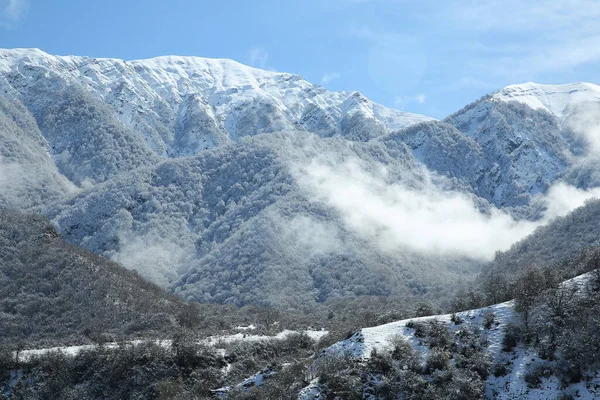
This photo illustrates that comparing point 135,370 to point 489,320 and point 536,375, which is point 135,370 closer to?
point 489,320

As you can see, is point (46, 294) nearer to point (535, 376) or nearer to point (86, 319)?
point (86, 319)

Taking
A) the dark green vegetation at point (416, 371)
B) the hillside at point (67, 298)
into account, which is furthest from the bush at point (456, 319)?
the hillside at point (67, 298)

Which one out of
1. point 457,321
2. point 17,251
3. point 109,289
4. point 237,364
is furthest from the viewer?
point 17,251

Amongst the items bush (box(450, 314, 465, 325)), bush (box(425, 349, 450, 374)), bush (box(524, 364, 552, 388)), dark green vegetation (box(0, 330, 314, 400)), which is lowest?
bush (box(524, 364, 552, 388))

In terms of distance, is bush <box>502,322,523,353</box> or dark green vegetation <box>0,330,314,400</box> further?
dark green vegetation <box>0,330,314,400</box>

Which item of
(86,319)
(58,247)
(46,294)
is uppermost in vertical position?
(58,247)

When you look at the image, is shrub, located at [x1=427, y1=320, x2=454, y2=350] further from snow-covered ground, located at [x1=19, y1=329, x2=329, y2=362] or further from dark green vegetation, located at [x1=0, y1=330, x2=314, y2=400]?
snow-covered ground, located at [x1=19, y1=329, x2=329, y2=362]

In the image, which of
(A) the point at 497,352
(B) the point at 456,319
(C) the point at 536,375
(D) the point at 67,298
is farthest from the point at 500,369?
(D) the point at 67,298

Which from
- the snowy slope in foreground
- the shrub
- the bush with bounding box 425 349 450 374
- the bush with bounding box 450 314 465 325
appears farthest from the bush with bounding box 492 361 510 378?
the bush with bounding box 450 314 465 325

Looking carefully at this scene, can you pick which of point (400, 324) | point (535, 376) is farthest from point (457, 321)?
point (535, 376)

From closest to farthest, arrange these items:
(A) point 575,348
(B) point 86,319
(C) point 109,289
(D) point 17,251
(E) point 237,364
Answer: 1. (A) point 575,348
2. (E) point 237,364
3. (B) point 86,319
4. (C) point 109,289
5. (D) point 17,251
